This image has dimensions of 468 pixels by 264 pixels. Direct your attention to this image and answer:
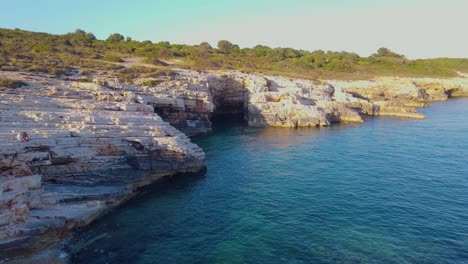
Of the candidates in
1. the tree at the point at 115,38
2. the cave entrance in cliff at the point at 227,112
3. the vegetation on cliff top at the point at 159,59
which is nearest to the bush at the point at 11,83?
the vegetation on cliff top at the point at 159,59

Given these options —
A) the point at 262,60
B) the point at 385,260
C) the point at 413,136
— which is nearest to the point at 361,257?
the point at 385,260

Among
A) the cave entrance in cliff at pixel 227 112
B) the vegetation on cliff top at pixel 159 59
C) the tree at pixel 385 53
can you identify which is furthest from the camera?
the tree at pixel 385 53

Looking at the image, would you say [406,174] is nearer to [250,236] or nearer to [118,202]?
[250,236]

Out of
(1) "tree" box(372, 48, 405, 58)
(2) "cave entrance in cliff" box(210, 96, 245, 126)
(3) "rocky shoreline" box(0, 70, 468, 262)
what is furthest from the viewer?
(1) "tree" box(372, 48, 405, 58)

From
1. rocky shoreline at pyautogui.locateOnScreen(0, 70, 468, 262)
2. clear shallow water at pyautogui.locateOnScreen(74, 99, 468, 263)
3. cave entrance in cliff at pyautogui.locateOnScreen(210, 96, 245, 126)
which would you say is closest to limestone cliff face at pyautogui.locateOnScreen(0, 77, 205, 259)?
rocky shoreline at pyautogui.locateOnScreen(0, 70, 468, 262)

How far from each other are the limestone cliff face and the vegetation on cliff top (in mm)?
15350

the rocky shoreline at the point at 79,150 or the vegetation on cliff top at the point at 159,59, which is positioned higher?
the vegetation on cliff top at the point at 159,59

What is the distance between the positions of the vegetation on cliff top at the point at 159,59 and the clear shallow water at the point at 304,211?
2614 centimetres

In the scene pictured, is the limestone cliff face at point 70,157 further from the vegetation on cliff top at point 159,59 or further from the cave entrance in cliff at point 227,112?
the cave entrance in cliff at point 227,112

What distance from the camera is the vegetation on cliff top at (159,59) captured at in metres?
47.7

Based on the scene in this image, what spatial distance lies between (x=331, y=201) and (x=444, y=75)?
108161 mm

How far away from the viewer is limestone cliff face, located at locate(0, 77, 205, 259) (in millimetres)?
19434

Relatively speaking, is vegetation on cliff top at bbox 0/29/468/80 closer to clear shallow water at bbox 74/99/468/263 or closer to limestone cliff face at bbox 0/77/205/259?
limestone cliff face at bbox 0/77/205/259

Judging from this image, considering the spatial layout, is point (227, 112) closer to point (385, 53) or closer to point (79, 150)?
point (79, 150)
